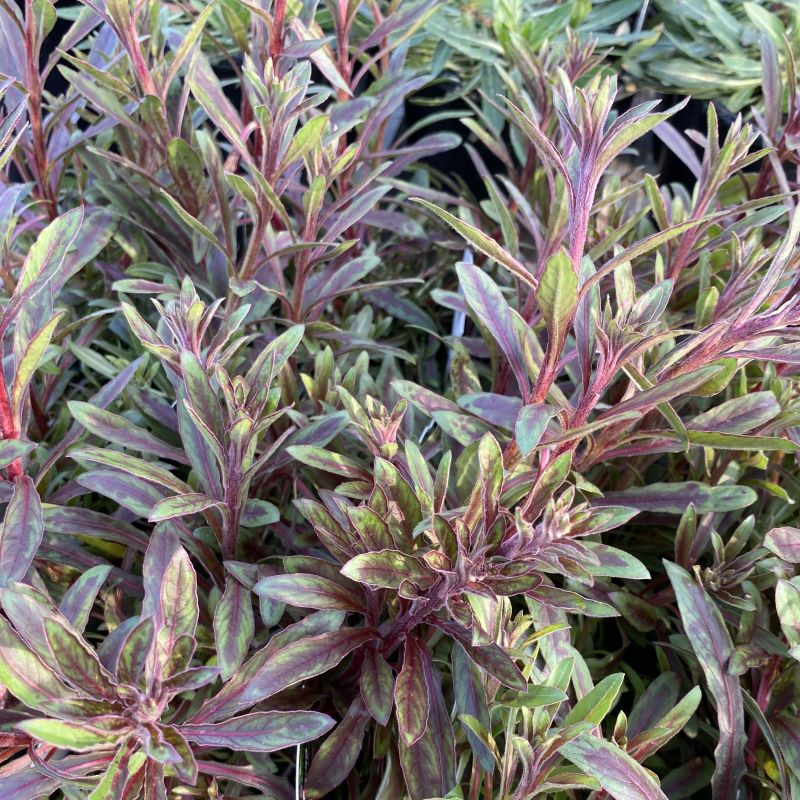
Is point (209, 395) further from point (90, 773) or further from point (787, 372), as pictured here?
point (787, 372)

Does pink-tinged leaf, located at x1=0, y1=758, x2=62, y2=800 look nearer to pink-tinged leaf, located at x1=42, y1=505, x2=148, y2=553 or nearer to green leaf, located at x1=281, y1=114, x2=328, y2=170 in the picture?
pink-tinged leaf, located at x1=42, y1=505, x2=148, y2=553

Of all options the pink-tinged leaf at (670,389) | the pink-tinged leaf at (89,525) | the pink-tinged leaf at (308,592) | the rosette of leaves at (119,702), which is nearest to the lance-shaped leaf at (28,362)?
the pink-tinged leaf at (89,525)

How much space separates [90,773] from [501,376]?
0.69m

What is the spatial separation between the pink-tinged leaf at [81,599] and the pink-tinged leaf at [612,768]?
0.46m

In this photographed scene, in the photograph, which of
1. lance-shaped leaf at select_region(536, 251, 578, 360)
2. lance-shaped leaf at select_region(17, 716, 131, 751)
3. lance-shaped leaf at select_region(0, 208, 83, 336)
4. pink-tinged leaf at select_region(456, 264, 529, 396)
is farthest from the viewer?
pink-tinged leaf at select_region(456, 264, 529, 396)

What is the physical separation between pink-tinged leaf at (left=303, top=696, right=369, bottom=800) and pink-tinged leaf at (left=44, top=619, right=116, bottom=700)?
0.24 meters

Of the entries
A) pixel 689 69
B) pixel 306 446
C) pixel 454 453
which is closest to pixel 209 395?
pixel 306 446

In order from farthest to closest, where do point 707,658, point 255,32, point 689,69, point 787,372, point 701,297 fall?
1. point 689,69
2. point 255,32
3. point 787,372
4. point 701,297
5. point 707,658

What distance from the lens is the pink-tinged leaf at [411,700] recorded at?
722 millimetres

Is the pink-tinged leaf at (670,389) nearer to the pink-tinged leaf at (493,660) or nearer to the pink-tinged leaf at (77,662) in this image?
the pink-tinged leaf at (493,660)

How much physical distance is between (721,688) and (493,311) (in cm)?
49

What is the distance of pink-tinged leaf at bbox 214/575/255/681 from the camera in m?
0.75

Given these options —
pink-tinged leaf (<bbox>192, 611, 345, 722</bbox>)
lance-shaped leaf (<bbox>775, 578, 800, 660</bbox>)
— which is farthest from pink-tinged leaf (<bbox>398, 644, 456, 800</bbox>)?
lance-shaped leaf (<bbox>775, 578, 800, 660</bbox>)

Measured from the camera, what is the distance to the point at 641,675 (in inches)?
44.7
